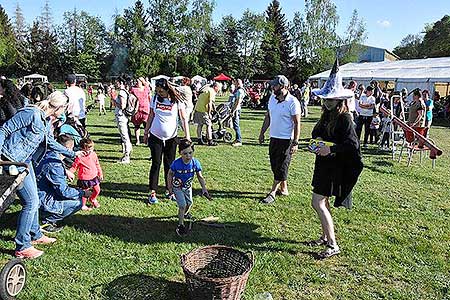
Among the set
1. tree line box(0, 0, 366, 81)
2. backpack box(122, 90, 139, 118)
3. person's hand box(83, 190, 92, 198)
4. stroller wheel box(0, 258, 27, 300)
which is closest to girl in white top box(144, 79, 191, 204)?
person's hand box(83, 190, 92, 198)

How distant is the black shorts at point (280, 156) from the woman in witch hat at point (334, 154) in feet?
4.96

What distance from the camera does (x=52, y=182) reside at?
193 inches

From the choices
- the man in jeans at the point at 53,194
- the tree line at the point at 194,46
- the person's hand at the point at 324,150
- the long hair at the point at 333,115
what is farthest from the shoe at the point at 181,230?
the tree line at the point at 194,46

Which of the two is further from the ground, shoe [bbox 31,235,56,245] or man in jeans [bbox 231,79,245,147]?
man in jeans [bbox 231,79,245,147]

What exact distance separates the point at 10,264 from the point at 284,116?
3819 mm

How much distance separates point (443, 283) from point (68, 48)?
2710 inches

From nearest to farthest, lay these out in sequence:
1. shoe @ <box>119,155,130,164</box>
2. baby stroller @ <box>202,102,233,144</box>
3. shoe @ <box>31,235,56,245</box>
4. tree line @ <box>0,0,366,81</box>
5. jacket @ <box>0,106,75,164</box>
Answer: jacket @ <box>0,106,75,164</box>
shoe @ <box>31,235,56,245</box>
shoe @ <box>119,155,130,164</box>
baby stroller @ <box>202,102,233,144</box>
tree line @ <box>0,0,366,81</box>

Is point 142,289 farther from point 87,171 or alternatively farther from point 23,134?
point 87,171

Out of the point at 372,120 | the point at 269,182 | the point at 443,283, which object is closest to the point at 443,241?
the point at 443,283

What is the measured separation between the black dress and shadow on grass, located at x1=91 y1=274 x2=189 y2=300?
5.69ft

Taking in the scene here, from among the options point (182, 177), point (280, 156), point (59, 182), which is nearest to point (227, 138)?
point (280, 156)

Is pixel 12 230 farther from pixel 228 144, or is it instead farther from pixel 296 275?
pixel 228 144

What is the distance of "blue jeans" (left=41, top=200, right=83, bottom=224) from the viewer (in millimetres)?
4766

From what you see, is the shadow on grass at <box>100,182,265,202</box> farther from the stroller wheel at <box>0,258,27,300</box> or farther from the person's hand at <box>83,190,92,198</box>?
the stroller wheel at <box>0,258,27,300</box>
